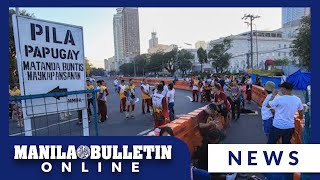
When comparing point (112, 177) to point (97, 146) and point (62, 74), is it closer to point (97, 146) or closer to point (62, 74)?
point (97, 146)

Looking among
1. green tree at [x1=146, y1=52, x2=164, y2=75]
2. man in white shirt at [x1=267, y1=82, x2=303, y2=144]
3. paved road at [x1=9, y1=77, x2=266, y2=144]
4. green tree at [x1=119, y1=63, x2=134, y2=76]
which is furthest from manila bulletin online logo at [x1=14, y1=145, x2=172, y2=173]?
green tree at [x1=119, y1=63, x2=134, y2=76]

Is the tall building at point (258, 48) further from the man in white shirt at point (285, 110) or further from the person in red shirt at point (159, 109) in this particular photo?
the man in white shirt at point (285, 110)

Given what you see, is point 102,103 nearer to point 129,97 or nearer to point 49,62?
point 129,97

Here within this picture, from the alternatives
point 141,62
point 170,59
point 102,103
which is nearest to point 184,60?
point 170,59

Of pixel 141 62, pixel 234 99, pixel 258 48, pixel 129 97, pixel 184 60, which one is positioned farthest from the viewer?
pixel 258 48

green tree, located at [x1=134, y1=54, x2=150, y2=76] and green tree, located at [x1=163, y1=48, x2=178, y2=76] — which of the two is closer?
green tree, located at [x1=163, y1=48, x2=178, y2=76]

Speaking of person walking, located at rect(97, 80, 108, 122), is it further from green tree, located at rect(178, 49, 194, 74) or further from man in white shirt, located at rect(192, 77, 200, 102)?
green tree, located at rect(178, 49, 194, 74)

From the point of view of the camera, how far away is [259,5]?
2.71 m

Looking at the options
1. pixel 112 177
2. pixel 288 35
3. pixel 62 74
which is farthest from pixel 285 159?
pixel 288 35

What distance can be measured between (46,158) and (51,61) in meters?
1.16

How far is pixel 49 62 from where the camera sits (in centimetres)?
334

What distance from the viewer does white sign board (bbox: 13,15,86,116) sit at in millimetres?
3092

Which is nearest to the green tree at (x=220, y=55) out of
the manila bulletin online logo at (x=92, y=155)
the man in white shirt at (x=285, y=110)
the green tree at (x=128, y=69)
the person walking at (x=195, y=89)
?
the person walking at (x=195, y=89)

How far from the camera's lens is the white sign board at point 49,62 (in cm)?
309
